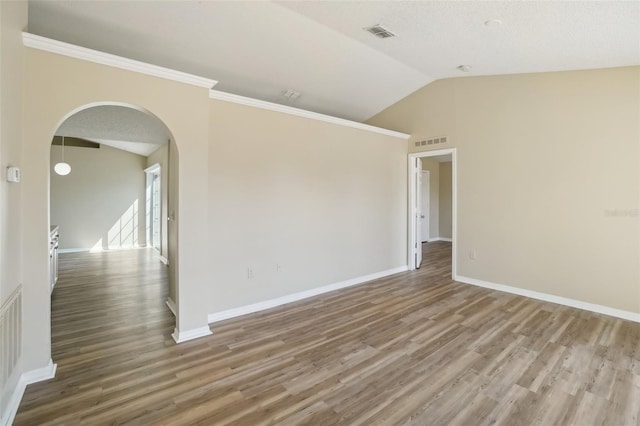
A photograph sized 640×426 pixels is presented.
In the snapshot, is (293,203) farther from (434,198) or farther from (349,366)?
(434,198)

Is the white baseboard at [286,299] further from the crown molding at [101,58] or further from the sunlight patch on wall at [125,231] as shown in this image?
the sunlight patch on wall at [125,231]

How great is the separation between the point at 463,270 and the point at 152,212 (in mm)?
8250

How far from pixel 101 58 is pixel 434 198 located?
29.5ft

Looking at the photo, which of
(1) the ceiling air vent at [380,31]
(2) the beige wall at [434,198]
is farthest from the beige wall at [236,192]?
(2) the beige wall at [434,198]

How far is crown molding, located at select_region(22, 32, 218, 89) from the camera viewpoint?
2.22m

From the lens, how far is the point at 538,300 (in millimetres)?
4152

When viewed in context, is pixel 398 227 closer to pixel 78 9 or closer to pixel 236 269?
pixel 236 269

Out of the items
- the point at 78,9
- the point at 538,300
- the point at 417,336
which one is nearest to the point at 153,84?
the point at 78,9

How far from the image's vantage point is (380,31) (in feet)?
10.7

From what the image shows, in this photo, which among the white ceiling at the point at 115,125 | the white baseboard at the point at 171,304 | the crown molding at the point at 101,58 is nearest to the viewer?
the crown molding at the point at 101,58

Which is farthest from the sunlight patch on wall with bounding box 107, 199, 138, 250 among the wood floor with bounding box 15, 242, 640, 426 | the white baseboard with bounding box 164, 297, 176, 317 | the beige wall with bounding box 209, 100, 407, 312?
the beige wall with bounding box 209, 100, 407, 312

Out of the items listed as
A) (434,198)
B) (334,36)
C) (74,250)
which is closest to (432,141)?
(334,36)

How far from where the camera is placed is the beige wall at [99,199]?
25.6 feet

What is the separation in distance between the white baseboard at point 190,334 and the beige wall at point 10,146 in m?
1.10
